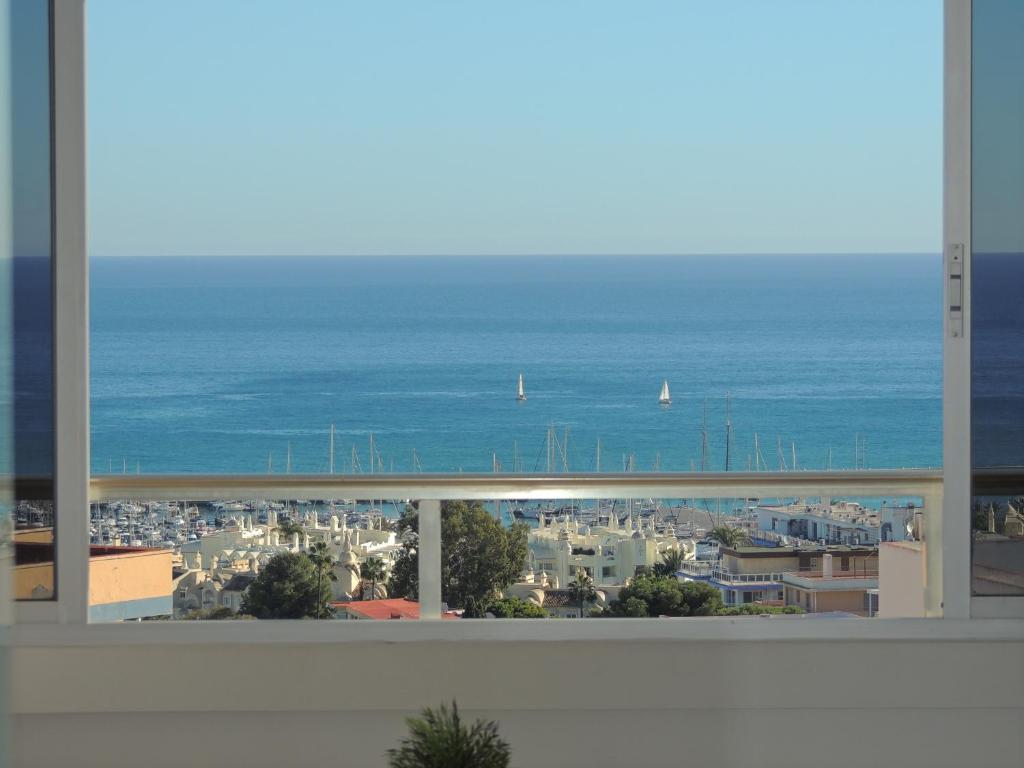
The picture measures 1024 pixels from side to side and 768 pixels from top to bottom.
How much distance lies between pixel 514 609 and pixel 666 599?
0.41m

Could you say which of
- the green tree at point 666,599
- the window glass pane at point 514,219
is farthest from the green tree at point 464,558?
the window glass pane at point 514,219

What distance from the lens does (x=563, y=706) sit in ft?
9.76

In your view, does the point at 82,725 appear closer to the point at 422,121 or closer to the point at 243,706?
the point at 243,706

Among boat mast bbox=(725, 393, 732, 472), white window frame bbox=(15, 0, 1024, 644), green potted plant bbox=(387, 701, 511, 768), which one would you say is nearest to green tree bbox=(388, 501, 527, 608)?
white window frame bbox=(15, 0, 1024, 644)

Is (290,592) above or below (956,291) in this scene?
below

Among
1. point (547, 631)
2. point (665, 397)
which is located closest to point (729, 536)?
point (547, 631)

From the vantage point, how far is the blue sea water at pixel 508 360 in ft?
106

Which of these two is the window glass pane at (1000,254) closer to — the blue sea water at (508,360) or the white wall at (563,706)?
the white wall at (563,706)

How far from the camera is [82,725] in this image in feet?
9.71

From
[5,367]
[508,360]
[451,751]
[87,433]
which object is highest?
[508,360]

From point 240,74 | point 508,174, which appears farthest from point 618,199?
point 240,74

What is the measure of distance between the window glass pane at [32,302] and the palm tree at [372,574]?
30.5 inches

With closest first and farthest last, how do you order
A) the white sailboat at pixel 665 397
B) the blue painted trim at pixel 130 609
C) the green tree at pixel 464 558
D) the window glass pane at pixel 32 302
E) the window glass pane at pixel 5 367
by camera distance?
1. the window glass pane at pixel 5 367
2. the window glass pane at pixel 32 302
3. the blue painted trim at pixel 130 609
4. the green tree at pixel 464 558
5. the white sailboat at pixel 665 397

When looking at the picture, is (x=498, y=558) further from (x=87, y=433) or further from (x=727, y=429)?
(x=727, y=429)
